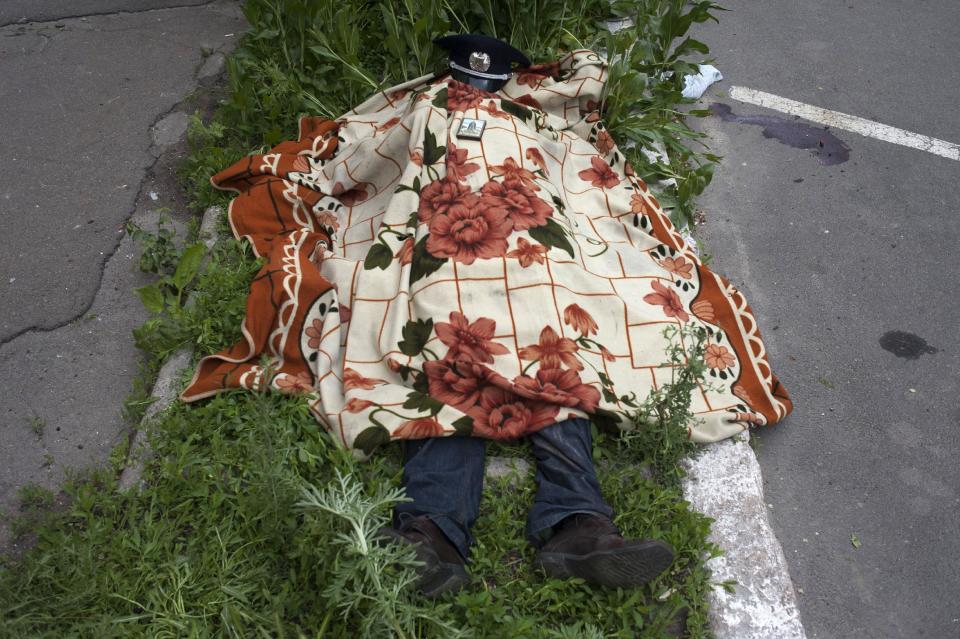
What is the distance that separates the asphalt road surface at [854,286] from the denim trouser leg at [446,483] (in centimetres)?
96

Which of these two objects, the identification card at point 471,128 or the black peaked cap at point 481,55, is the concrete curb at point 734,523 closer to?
the identification card at point 471,128

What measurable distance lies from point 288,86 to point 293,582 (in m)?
2.42

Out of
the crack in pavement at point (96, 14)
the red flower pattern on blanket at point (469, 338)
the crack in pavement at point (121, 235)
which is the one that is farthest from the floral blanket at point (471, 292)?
the crack in pavement at point (96, 14)

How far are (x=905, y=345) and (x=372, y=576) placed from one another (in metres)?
2.32

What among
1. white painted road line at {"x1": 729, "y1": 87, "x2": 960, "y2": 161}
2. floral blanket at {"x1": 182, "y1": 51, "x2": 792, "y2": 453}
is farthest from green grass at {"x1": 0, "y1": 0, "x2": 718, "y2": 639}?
white painted road line at {"x1": 729, "y1": 87, "x2": 960, "y2": 161}

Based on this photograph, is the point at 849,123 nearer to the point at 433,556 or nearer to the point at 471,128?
the point at 471,128

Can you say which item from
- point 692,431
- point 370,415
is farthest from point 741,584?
point 370,415

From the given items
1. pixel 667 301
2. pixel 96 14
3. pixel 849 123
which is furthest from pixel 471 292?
pixel 96 14

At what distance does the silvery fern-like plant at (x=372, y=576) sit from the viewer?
1630 mm

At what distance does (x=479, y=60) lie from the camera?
10.00 ft

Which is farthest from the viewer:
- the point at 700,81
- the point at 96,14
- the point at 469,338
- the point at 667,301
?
the point at 96,14

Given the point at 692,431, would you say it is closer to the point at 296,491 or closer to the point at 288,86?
the point at 296,491

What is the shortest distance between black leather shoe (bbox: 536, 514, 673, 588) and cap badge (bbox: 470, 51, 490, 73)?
1.86 metres

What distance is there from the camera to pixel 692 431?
7.65ft
